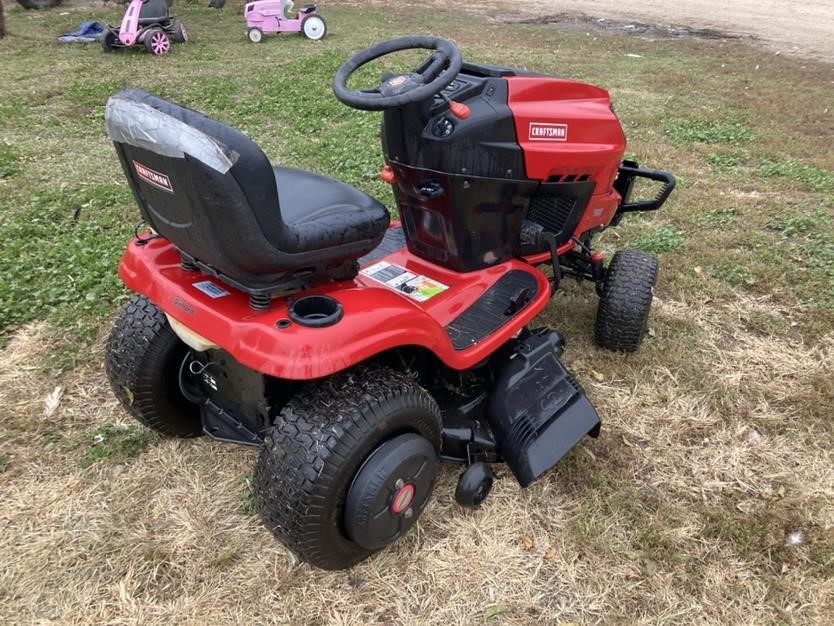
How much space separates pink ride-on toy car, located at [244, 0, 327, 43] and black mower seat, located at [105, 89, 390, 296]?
9.56 m

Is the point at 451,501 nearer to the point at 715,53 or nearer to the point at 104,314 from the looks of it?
the point at 104,314

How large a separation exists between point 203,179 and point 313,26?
10015 mm

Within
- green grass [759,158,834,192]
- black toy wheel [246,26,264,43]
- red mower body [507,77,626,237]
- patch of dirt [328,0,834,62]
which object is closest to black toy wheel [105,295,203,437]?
red mower body [507,77,626,237]

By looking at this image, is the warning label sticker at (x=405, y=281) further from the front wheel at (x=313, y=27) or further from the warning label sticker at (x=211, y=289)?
the front wheel at (x=313, y=27)

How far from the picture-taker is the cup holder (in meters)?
1.84

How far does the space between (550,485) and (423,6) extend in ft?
46.1

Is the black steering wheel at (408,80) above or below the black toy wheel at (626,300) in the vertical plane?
above

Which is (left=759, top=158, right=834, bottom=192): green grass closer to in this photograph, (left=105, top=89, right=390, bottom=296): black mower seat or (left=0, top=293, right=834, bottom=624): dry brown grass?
(left=0, top=293, right=834, bottom=624): dry brown grass

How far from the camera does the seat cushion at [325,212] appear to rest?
1.88m

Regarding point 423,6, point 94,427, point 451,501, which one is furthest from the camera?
point 423,6

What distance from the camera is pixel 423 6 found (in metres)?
14.5

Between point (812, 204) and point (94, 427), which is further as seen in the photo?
point (812, 204)

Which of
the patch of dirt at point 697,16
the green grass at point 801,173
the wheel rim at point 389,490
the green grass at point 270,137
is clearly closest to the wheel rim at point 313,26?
the green grass at point 270,137

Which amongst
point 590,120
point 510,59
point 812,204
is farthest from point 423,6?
point 590,120
